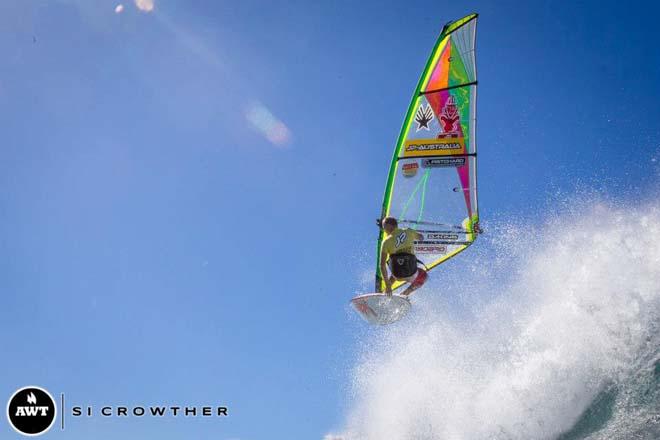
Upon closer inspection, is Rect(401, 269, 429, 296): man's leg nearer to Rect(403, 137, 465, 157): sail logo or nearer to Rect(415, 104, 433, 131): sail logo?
Rect(403, 137, 465, 157): sail logo

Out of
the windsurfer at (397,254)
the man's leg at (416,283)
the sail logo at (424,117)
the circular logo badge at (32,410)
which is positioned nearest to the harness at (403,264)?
the windsurfer at (397,254)

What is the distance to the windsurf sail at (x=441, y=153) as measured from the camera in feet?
33.8

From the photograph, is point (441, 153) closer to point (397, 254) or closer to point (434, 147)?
point (434, 147)

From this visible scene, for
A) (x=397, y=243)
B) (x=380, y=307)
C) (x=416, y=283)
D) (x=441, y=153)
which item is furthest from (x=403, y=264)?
(x=441, y=153)

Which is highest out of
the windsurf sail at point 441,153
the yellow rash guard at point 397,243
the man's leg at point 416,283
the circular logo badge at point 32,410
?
A: the windsurf sail at point 441,153

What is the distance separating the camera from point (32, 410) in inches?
394

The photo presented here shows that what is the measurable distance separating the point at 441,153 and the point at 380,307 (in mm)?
3108

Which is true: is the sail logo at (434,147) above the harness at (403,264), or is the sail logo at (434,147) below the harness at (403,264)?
above

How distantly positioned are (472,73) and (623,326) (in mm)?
5478

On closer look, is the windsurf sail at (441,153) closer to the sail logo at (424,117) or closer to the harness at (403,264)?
the sail logo at (424,117)

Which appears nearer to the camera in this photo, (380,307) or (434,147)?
(380,307)

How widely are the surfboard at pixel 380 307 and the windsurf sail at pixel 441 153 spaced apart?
3.75 feet

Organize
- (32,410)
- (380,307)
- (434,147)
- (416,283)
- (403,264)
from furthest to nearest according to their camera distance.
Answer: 1. (434,147)
2. (32,410)
3. (380,307)
4. (416,283)
5. (403,264)

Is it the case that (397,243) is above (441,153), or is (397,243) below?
below
